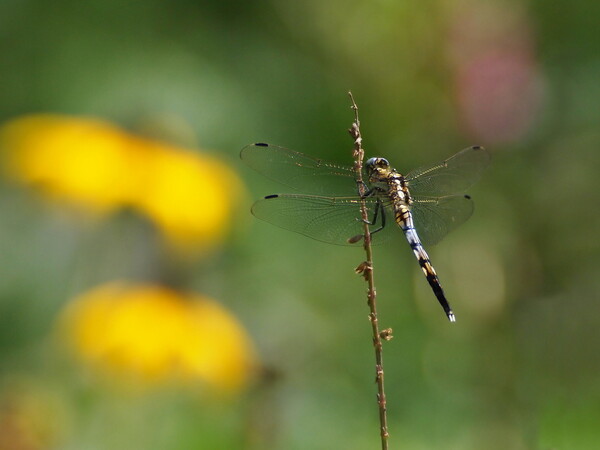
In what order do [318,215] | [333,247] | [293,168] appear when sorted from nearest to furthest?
[318,215]
[293,168]
[333,247]

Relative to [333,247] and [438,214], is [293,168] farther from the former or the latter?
[333,247]

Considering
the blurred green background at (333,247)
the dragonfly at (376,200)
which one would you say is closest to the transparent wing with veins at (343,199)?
the dragonfly at (376,200)

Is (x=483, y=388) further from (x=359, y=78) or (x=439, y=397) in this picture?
(x=359, y=78)

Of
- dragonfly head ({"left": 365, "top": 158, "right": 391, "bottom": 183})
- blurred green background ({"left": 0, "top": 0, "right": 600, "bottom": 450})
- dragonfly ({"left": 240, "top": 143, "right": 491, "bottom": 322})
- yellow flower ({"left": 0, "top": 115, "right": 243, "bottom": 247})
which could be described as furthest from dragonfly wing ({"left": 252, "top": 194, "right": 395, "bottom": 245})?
yellow flower ({"left": 0, "top": 115, "right": 243, "bottom": 247})

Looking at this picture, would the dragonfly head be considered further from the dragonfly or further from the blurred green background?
the blurred green background

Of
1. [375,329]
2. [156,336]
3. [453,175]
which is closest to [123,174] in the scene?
[156,336]

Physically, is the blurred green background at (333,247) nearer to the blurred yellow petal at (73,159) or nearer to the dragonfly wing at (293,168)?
the blurred yellow petal at (73,159)

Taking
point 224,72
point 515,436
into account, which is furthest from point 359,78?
point 515,436
